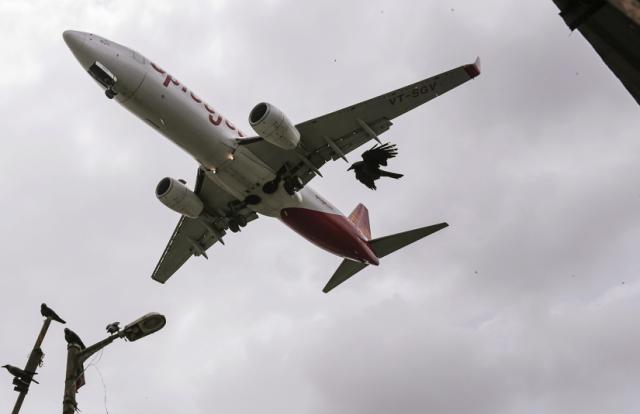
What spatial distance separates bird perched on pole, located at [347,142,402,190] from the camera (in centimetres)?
3066

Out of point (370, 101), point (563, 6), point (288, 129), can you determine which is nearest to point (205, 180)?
point (288, 129)

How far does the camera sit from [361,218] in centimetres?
3994

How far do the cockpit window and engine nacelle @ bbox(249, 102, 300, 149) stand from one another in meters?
6.15

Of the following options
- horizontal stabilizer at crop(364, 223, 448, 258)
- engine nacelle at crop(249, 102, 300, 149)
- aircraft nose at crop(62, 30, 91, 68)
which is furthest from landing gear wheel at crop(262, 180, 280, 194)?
aircraft nose at crop(62, 30, 91, 68)

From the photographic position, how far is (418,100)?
28.7m

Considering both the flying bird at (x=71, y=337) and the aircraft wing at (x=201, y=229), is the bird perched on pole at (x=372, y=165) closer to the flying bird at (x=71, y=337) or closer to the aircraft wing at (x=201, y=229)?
the aircraft wing at (x=201, y=229)

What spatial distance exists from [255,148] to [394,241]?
32.9ft

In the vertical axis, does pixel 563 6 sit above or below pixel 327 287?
below

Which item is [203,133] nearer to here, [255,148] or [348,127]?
[255,148]

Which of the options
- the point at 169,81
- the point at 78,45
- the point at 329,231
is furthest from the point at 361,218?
the point at 78,45

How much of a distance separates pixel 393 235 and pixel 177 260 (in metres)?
13.4

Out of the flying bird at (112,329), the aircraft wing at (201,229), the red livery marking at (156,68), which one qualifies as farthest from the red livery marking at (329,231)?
the flying bird at (112,329)

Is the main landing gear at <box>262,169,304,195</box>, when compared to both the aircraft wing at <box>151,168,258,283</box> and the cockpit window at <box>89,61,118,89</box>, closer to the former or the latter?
the aircraft wing at <box>151,168,258,283</box>

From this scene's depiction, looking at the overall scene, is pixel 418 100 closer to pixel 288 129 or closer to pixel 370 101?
pixel 370 101
